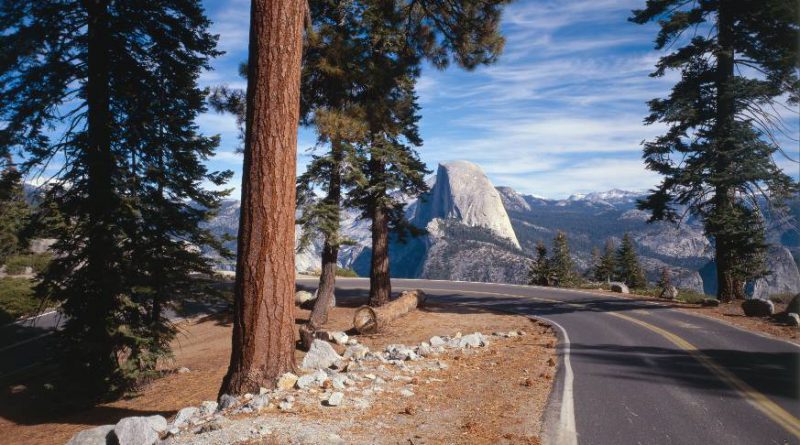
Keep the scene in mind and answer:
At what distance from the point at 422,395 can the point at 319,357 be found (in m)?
2.39

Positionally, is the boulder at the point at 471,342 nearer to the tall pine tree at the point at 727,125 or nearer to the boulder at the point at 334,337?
the boulder at the point at 334,337

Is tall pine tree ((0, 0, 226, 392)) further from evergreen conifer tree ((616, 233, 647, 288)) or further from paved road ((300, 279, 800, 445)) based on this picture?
evergreen conifer tree ((616, 233, 647, 288))

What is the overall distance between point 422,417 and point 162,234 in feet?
31.0

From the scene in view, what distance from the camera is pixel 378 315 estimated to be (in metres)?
14.8

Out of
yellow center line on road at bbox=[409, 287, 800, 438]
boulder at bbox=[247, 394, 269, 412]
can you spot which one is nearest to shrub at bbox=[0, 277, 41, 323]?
boulder at bbox=[247, 394, 269, 412]

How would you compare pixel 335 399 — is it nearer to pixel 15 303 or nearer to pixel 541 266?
pixel 15 303

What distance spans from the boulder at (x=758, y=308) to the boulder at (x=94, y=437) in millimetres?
19083

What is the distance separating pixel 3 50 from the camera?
10.4 m

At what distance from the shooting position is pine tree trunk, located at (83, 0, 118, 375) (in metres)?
10.6

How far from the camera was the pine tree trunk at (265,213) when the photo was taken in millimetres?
5508

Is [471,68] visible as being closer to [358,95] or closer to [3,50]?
[358,95]

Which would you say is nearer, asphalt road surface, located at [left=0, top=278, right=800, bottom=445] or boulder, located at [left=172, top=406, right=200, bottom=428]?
boulder, located at [left=172, top=406, right=200, bottom=428]

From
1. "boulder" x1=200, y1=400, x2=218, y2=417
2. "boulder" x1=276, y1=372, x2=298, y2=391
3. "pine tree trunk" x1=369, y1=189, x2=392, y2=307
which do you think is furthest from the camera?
"pine tree trunk" x1=369, y1=189, x2=392, y2=307

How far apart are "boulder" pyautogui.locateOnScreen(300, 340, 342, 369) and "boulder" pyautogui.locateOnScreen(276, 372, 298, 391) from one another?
76.4 inches
